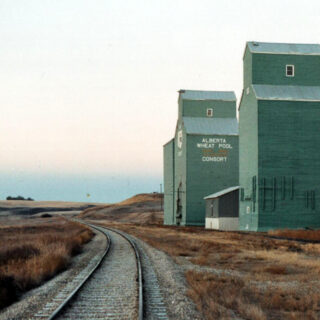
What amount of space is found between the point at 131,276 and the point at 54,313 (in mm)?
6019

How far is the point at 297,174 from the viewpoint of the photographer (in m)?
41.6

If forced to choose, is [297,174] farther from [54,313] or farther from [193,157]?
[54,313]

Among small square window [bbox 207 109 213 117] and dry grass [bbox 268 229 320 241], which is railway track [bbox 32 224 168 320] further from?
small square window [bbox 207 109 213 117]

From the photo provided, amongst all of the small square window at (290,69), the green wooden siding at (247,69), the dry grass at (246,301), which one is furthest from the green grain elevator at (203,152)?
the dry grass at (246,301)

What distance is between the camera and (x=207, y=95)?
205 feet

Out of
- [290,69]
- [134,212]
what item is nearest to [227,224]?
[290,69]

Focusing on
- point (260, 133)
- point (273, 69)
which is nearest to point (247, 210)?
point (260, 133)

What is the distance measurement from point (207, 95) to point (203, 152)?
28.6 feet

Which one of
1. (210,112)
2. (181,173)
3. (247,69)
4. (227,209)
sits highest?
(247,69)

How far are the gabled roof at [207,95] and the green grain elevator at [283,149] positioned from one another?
1773cm

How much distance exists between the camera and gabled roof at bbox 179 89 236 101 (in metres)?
62.0

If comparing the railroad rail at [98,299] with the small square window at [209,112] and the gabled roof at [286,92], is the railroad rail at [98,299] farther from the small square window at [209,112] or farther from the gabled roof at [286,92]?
the small square window at [209,112]

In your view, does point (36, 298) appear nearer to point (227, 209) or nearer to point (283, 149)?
point (283, 149)

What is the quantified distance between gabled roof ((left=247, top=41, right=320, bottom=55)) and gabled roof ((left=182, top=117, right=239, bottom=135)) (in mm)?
14727
